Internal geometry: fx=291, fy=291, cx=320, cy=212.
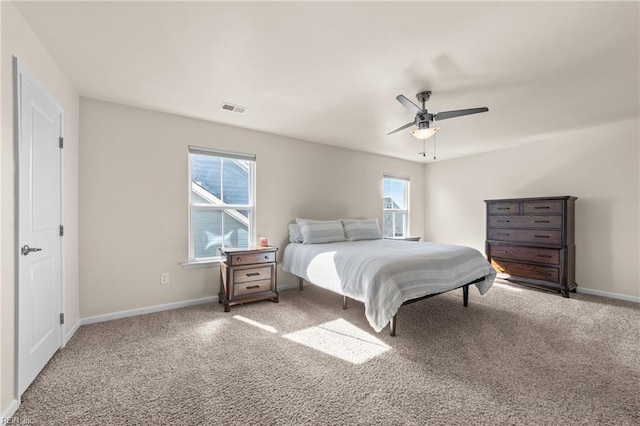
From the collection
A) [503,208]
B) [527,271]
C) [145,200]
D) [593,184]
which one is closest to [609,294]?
[527,271]

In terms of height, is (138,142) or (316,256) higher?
(138,142)

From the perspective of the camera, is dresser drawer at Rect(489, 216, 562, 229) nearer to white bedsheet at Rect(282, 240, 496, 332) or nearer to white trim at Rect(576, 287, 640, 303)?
white trim at Rect(576, 287, 640, 303)

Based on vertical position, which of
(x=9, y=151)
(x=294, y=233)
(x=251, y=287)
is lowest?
(x=251, y=287)

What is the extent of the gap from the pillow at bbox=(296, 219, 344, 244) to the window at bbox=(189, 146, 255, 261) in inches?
29.3

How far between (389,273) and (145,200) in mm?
2806

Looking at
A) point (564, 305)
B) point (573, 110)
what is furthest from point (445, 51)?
point (564, 305)

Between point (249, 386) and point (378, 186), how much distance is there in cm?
442

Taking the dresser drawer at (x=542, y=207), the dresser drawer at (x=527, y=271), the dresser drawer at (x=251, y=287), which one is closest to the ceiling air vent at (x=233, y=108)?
the dresser drawer at (x=251, y=287)

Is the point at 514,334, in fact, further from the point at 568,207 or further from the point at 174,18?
the point at 174,18

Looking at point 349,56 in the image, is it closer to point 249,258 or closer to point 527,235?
point 249,258

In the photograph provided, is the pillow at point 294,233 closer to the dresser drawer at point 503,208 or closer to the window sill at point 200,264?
the window sill at point 200,264

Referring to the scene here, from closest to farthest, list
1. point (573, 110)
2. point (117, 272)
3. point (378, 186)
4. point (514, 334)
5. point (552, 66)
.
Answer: point (552, 66) → point (514, 334) → point (117, 272) → point (573, 110) → point (378, 186)

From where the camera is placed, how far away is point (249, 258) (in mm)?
3578

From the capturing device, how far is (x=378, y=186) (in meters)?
5.68
